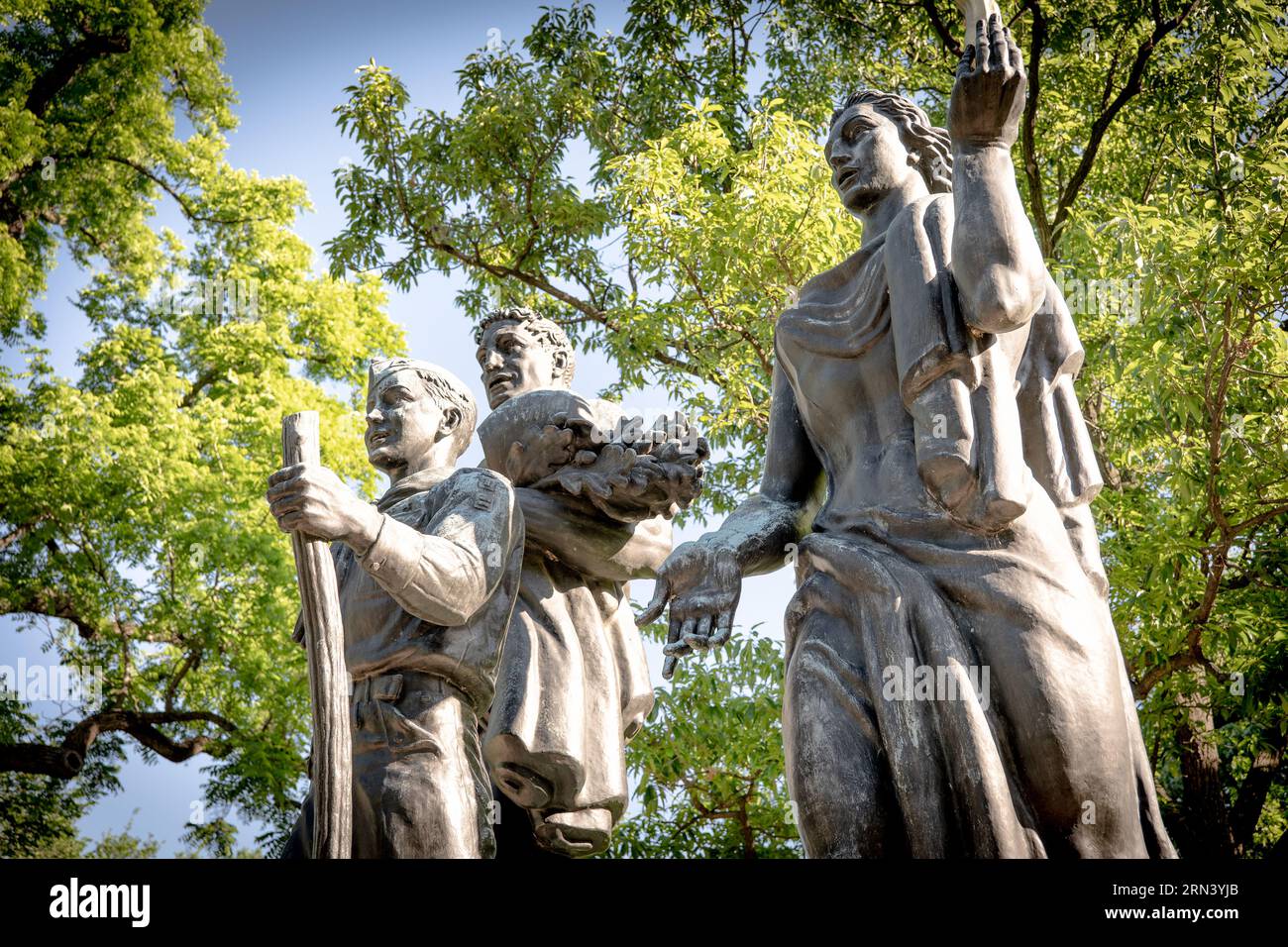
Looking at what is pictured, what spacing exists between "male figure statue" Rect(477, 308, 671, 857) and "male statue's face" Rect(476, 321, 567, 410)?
0.12m

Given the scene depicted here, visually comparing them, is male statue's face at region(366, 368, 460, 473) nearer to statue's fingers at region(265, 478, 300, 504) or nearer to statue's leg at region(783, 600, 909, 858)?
statue's fingers at region(265, 478, 300, 504)

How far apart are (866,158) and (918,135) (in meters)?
0.22

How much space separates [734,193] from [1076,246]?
7.93 feet

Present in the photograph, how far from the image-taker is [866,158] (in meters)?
4.21

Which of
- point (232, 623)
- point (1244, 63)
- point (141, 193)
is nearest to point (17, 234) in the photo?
point (141, 193)

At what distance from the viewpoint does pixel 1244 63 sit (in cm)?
1089

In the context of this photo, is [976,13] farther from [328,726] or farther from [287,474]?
[328,726]

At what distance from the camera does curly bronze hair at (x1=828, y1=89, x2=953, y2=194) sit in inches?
170

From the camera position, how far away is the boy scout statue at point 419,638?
151 inches

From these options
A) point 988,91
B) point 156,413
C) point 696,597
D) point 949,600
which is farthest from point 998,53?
point 156,413

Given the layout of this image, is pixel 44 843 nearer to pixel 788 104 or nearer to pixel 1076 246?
pixel 788 104

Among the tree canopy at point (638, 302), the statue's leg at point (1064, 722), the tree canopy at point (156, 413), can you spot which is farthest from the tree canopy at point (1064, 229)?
the statue's leg at point (1064, 722)
